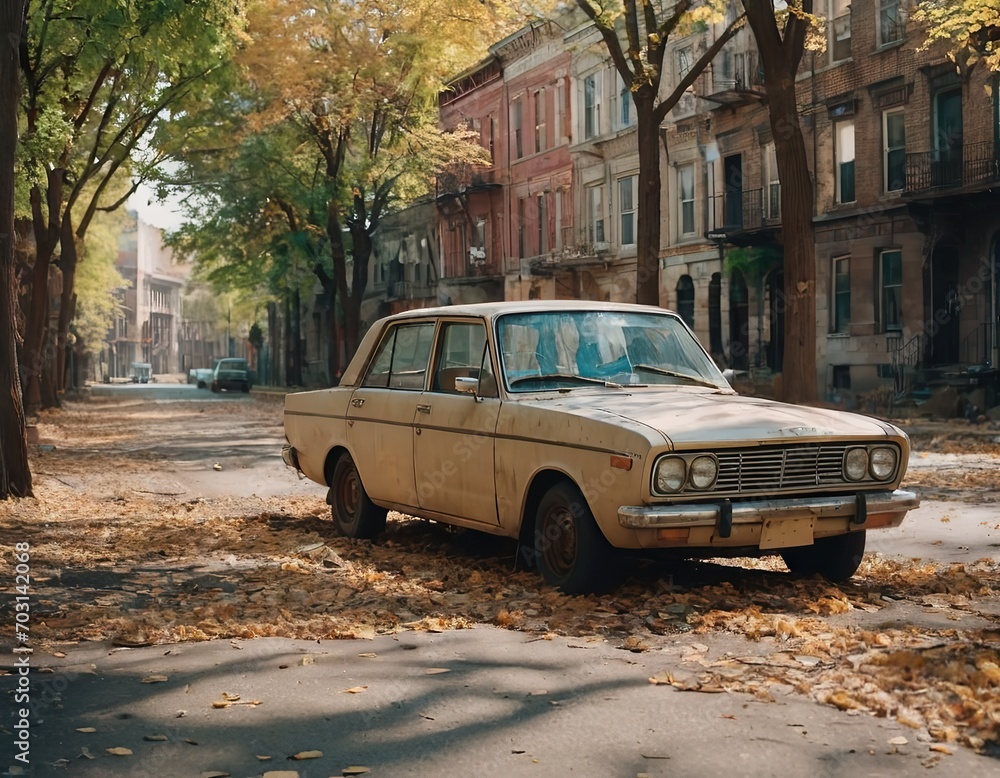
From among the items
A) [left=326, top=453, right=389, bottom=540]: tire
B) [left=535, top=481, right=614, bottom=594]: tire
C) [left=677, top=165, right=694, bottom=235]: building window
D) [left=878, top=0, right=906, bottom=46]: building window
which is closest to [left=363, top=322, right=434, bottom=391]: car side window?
[left=326, top=453, right=389, bottom=540]: tire

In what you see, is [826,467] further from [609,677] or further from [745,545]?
[609,677]

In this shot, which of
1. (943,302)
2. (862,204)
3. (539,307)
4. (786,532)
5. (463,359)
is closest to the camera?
(786,532)

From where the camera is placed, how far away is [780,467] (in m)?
7.21

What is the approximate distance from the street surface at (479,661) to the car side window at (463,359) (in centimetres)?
120

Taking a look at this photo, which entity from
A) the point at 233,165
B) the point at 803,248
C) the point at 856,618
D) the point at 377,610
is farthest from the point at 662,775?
the point at 233,165

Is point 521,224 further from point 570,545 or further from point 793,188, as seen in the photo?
point 570,545

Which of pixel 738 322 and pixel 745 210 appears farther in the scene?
pixel 738 322

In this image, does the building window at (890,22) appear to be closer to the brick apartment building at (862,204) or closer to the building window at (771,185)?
the brick apartment building at (862,204)

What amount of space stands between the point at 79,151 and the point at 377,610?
95.8 feet

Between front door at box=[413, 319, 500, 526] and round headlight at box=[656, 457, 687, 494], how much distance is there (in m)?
1.45

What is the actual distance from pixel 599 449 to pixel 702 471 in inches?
21.9

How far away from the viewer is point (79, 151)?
111 ft

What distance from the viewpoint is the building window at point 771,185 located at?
114 feet

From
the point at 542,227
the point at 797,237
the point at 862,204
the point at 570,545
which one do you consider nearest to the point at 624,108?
the point at 542,227
